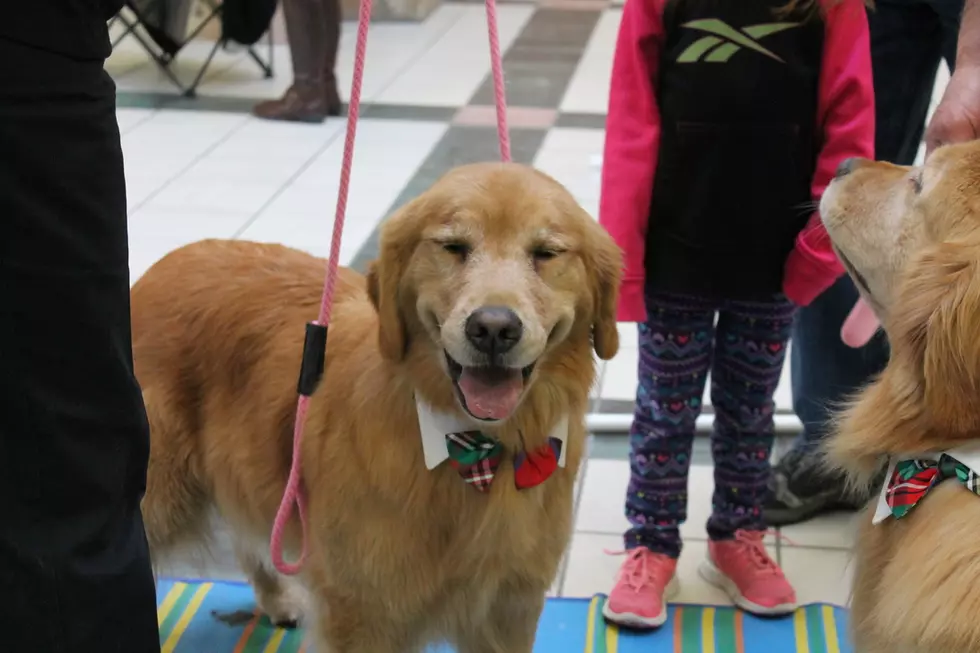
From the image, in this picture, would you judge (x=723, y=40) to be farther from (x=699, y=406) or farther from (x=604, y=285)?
(x=699, y=406)

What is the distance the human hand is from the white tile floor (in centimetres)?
97

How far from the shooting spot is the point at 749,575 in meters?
2.03

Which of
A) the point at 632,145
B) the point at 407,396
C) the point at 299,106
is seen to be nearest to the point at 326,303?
the point at 407,396

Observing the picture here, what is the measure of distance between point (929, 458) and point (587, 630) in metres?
0.94

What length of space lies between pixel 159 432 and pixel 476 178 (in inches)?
29.4

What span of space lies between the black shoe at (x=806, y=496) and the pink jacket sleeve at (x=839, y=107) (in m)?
0.70

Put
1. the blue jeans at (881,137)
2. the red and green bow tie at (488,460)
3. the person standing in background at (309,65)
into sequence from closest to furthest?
the red and green bow tie at (488,460) → the blue jeans at (881,137) → the person standing in background at (309,65)

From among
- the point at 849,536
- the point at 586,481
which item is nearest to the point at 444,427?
the point at 586,481

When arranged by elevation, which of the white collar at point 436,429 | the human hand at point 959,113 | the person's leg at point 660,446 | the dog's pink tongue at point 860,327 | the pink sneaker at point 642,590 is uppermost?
the human hand at point 959,113

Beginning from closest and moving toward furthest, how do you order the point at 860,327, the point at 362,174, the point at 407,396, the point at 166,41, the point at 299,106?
the point at 407,396
the point at 860,327
the point at 362,174
the point at 299,106
the point at 166,41

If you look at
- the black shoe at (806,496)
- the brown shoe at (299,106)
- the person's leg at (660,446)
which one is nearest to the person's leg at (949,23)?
the person's leg at (660,446)

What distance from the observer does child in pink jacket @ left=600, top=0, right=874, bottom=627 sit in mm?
1716

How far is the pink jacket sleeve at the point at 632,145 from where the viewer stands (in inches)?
70.0

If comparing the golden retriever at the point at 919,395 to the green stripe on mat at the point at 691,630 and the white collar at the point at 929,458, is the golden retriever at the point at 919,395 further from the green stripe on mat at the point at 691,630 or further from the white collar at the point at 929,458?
the green stripe on mat at the point at 691,630
